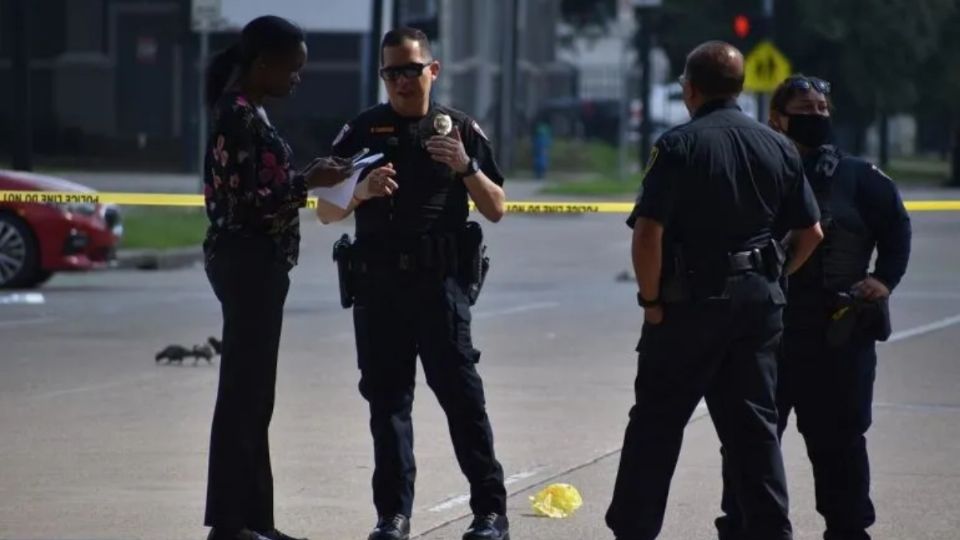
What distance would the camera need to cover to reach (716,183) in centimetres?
679

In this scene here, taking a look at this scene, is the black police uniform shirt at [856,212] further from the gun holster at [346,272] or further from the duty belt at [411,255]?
the gun holster at [346,272]

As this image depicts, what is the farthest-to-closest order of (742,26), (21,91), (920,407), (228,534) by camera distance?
(742,26) → (21,91) → (920,407) → (228,534)

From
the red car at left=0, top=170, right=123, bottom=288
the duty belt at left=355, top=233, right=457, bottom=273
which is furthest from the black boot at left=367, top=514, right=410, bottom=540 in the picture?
the red car at left=0, top=170, right=123, bottom=288

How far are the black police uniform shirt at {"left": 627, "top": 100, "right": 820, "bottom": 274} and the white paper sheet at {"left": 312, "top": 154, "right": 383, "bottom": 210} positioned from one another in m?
1.02

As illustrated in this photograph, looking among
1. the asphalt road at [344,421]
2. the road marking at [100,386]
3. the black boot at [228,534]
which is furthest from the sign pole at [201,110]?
the black boot at [228,534]

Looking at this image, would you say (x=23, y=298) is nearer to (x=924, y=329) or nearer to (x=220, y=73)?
(x=924, y=329)

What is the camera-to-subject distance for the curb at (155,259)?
2308 centimetres

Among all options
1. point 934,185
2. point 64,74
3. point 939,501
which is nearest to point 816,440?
point 939,501

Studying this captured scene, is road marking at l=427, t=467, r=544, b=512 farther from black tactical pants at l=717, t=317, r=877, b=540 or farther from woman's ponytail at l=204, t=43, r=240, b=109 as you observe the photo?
woman's ponytail at l=204, t=43, r=240, b=109

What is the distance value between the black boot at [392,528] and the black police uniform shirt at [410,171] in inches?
38.7

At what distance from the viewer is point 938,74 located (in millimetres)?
49062

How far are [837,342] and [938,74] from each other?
141 feet

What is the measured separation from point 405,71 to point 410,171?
0.34 meters

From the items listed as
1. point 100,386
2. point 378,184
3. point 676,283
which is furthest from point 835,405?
point 100,386
